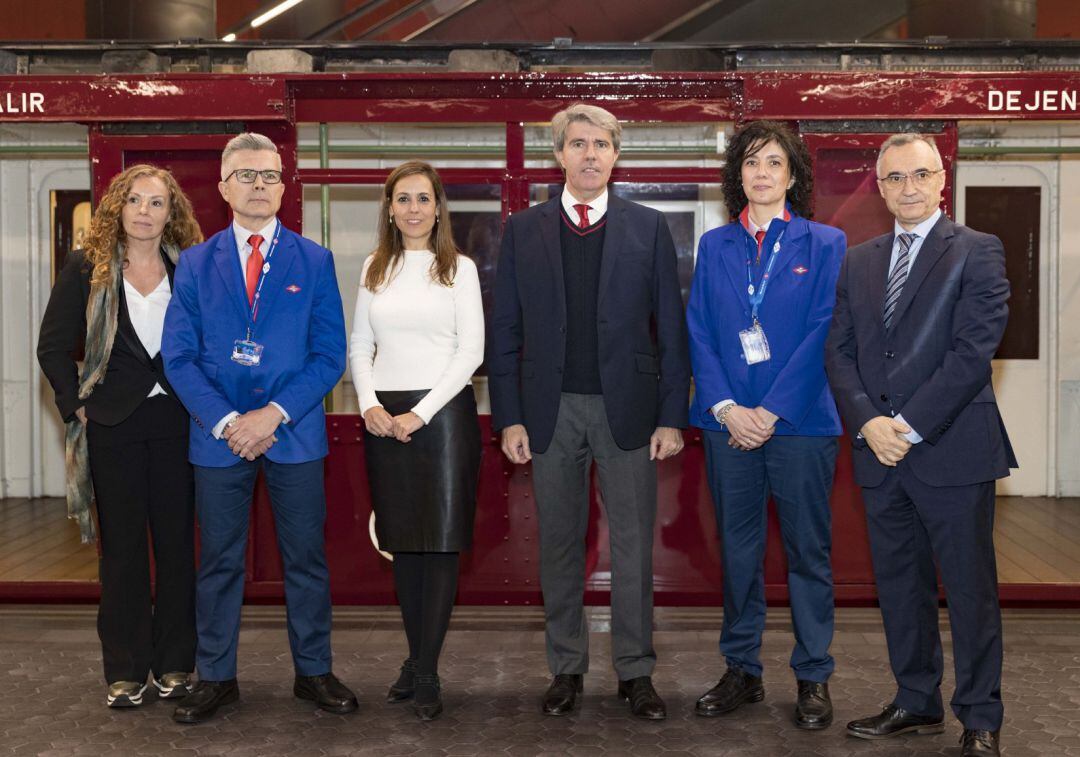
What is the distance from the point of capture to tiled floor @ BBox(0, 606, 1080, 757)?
3.40 meters

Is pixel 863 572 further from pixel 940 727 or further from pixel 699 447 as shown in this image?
pixel 940 727

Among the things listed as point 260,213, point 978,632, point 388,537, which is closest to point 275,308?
point 260,213

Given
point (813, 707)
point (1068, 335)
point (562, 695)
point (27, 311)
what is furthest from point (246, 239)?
point (1068, 335)

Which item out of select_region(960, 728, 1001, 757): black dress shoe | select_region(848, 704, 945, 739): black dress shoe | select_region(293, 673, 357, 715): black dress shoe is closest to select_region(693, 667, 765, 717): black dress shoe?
select_region(848, 704, 945, 739): black dress shoe

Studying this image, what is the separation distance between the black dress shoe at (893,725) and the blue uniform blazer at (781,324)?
92 cm

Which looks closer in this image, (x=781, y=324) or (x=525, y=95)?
(x=781, y=324)

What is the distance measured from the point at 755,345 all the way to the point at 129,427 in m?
2.16

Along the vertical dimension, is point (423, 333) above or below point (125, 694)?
above

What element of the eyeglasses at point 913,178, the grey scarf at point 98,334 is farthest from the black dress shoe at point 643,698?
the grey scarf at point 98,334

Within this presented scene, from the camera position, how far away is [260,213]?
3645 mm

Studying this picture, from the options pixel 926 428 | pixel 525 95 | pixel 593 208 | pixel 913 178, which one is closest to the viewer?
pixel 926 428

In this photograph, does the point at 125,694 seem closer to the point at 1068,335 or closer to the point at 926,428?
the point at 926,428

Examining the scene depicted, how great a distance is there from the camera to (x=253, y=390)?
11.9 feet

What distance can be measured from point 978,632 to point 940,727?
42 centimetres
